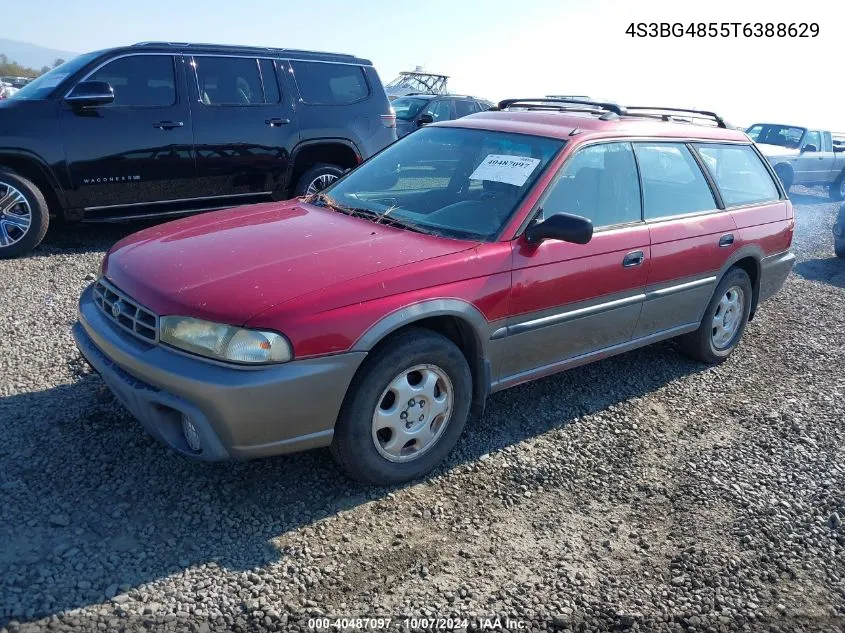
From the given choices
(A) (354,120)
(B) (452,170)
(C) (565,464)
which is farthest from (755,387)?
(A) (354,120)

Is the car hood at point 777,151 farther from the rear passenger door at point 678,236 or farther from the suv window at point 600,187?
the suv window at point 600,187

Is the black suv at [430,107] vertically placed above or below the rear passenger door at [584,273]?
above

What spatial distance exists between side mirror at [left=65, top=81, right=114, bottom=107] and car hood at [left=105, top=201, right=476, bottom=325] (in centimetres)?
325

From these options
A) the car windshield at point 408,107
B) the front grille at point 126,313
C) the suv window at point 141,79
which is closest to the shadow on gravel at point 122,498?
the front grille at point 126,313

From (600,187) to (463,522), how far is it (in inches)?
83.0

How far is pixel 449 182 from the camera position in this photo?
404 centimetres

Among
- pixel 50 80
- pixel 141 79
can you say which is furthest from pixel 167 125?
pixel 50 80

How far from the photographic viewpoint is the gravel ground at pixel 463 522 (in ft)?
8.47

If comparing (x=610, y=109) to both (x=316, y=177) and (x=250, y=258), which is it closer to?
(x=250, y=258)

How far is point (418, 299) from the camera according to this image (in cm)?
311

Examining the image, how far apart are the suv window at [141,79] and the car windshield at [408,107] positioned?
293 inches

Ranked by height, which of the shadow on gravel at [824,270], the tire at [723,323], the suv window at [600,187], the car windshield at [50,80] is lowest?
the shadow on gravel at [824,270]

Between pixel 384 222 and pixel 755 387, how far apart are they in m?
2.97

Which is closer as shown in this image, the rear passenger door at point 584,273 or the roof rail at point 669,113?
the rear passenger door at point 584,273
